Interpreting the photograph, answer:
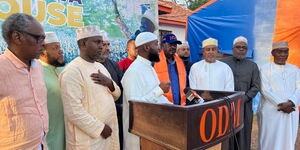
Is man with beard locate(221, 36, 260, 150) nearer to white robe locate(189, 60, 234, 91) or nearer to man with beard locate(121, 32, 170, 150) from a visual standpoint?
white robe locate(189, 60, 234, 91)

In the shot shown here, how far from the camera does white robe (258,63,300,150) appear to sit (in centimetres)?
424

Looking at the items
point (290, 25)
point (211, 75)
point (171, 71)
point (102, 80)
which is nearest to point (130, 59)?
point (171, 71)

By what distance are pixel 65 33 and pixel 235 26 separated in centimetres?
426

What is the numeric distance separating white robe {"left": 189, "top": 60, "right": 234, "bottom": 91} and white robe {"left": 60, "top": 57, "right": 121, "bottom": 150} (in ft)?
6.50

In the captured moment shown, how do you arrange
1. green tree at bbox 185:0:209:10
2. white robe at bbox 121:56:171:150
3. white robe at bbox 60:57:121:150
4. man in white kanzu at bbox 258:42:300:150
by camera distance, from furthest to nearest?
green tree at bbox 185:0:209:10 → man in white kanzu at bbox 258:42:300:150 → white robe at bbox 121:56:171:150 → white robe at bbox 60:57:121:150

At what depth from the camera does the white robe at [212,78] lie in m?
4.18

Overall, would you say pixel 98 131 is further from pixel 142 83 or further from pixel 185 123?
pixel 185 123

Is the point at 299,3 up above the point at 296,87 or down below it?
above

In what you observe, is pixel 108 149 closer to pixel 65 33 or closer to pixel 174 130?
pixel 174 130

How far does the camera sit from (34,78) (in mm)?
1957

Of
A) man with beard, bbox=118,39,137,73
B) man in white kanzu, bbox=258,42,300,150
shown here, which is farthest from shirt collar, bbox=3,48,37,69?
man in white kanzu, bbox=258,42,300,150

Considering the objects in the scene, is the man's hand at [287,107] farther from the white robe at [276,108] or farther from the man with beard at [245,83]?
the man with beard at [245,83]

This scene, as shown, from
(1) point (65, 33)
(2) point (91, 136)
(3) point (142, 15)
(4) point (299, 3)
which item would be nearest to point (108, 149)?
(2) point (91, 136)

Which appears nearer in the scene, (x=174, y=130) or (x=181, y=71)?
(x=174, y=130)
